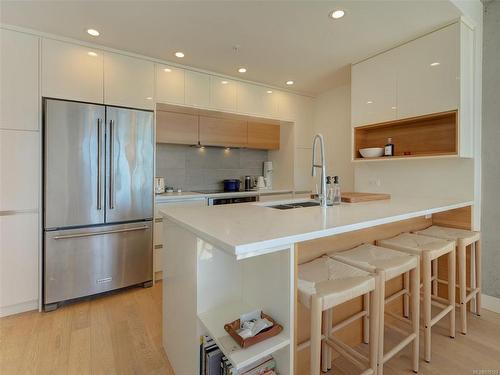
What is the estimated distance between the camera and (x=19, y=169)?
7.20 ft

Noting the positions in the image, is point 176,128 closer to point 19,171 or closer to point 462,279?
point 19,171

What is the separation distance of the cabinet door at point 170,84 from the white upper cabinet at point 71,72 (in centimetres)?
56

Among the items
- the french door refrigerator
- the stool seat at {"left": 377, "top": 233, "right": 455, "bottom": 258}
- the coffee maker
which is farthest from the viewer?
the coffee maker

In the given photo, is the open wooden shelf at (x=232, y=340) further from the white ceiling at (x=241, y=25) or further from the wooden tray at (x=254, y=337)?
the white ceiling at (x=241, y=25)

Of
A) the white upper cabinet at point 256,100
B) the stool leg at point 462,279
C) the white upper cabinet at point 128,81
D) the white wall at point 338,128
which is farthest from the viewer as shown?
the white wall at point 338,128

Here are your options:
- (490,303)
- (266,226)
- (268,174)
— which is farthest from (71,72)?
(490,303)

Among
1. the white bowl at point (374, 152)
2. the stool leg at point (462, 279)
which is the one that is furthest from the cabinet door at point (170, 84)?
the stool leg at point (462, 279)

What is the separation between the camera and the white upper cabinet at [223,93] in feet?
10.7

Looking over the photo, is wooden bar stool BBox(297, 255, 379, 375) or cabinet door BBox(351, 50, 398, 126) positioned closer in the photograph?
wooden bar stool BBox(297, 255, 379, 375)

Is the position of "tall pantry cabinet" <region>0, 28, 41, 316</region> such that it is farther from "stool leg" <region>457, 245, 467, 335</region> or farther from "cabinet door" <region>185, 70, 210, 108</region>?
"stool leg" <region>457, 245, 467, 335</region>

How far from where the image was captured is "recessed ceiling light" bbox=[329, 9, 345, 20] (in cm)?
201

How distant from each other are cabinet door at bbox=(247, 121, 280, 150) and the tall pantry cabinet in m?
2.50

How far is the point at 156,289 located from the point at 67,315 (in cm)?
77

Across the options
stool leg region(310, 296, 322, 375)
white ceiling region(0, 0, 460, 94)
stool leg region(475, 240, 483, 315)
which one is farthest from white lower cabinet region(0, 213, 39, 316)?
stool leg region(475, 240, 483, 315)
